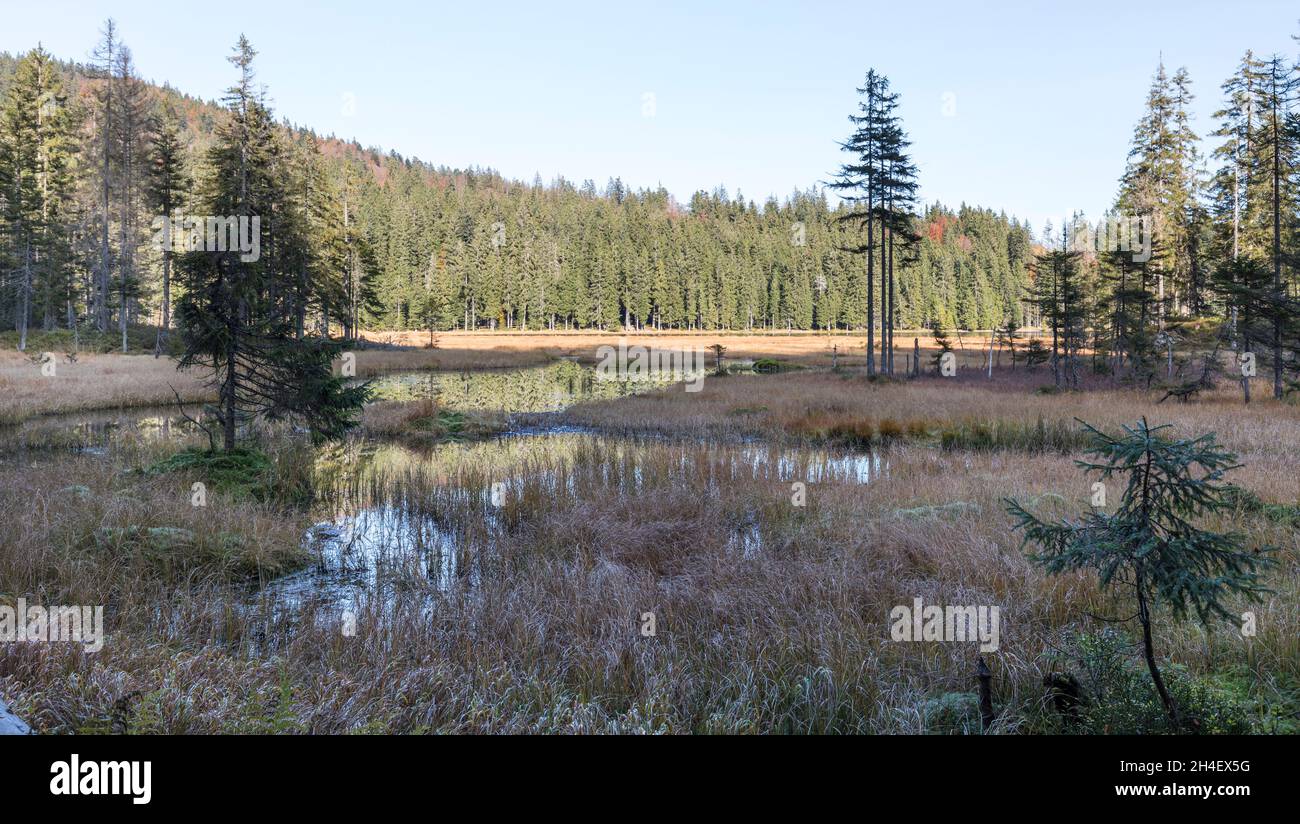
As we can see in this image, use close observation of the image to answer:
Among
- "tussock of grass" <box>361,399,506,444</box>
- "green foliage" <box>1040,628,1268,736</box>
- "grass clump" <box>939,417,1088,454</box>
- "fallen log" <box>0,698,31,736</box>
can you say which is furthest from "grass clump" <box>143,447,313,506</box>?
"grass clump" <box>939,417,1088,454</box>

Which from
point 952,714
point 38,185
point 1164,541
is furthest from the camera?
point 38,185

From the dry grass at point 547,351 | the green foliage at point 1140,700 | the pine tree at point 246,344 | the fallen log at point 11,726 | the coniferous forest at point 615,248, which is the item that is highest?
the coniferous forest at point 615,248

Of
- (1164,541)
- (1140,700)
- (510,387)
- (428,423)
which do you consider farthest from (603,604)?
(510,387)

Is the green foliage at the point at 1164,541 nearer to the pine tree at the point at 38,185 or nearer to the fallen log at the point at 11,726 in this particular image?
the fallen log at the point at 11,726

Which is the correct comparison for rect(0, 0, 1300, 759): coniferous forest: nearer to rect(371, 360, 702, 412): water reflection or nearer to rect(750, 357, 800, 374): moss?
rect(371, 360, 702, 412): water reflection

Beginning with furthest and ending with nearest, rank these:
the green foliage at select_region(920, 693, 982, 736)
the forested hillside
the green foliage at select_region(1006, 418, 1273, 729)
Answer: the forested hillside < the green foliage at select_region(920, 693, 982, 736) < the green foliage at select_region(1006, 418, 1273, 729)

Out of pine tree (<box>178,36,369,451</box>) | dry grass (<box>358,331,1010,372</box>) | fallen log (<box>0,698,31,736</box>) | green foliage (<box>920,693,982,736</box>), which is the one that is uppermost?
dry grass (<box>358,331,1010,372</box>)

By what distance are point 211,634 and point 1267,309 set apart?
29292mm

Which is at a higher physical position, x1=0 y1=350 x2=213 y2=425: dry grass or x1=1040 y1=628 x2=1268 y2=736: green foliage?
x1=0 y1=350 x2=213 y2=425: dry grass

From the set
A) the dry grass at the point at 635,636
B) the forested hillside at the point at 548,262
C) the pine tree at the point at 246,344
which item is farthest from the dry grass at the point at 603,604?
the forested hillside at the point at 548,262

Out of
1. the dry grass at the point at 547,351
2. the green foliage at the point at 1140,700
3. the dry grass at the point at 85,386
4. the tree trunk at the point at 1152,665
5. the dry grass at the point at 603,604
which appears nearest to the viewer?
the tree trunk at the point at 1152,665

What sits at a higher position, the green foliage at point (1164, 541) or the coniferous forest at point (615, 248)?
the coniferous forest at point (615, 248)

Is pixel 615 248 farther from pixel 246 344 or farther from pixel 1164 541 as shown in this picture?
pixel 1164 541

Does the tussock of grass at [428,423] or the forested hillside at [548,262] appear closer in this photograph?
the tussock of grass at [428,423]
